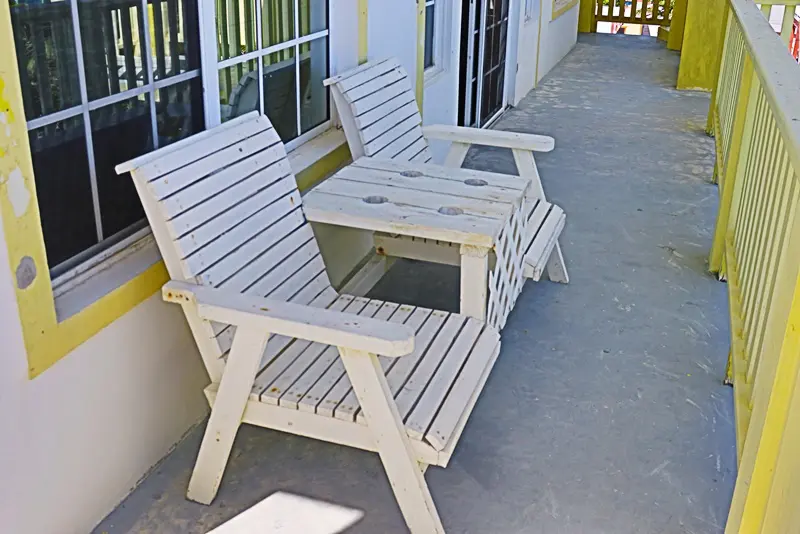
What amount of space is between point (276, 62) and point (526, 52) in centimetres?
447

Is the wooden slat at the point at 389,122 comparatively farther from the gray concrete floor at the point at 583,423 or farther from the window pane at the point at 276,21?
the gray concrete floor at the point at 583,423

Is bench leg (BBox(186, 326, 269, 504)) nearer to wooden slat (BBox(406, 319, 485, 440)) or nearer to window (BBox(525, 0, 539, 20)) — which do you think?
wooden slat (BBox(406, 319, 485, 440))

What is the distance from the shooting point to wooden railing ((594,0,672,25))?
1106cm

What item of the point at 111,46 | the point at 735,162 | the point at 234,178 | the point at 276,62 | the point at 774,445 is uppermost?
the point at 111,46

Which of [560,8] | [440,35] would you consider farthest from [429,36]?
[560,8]

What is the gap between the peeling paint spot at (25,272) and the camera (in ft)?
5.41

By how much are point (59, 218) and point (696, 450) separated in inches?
72.3

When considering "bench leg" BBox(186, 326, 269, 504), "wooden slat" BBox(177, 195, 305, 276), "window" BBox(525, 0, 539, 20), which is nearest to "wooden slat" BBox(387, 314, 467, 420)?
"bench leg" BBox(186, 326, 269, 504)

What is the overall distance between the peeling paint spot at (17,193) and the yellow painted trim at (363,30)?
1.87m

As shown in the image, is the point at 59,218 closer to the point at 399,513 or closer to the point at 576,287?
the point at 399,513

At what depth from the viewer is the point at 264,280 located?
2.27 metres

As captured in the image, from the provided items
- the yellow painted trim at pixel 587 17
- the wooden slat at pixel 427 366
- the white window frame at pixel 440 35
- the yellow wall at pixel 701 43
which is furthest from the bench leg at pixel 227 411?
the yellow painted trim at pixel 587 17

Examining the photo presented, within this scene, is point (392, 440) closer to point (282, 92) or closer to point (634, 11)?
point (282, 92)

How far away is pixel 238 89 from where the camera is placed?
264 centimetres
